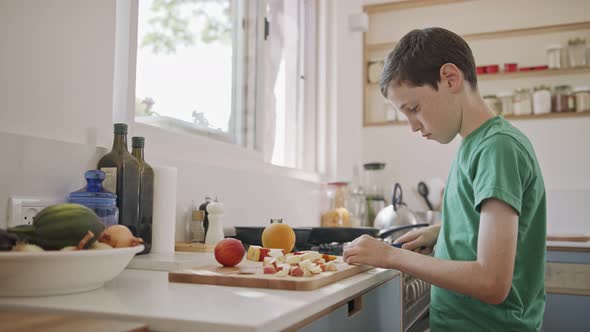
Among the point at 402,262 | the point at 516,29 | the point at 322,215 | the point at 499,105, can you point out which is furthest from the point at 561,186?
the point at 402,262

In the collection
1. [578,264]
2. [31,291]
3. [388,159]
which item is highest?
[388,159]

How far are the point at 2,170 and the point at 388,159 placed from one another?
2.98 meters

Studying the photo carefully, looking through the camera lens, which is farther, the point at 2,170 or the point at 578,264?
the point at 578,264

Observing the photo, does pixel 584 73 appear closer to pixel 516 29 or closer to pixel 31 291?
pixel 516 29

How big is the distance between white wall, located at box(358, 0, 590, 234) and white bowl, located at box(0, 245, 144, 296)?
273cm

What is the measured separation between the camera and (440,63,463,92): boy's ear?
1.19m

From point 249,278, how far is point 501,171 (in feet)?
1.68

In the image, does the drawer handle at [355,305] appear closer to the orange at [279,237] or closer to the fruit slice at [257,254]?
the fruit slice at [257,254]

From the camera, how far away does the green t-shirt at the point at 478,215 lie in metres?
1.03

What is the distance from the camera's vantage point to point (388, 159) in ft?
12.3

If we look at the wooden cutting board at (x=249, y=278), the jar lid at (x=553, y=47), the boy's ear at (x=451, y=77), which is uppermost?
the jar lid at (x=553, y=47)

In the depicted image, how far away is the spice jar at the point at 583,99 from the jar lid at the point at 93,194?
9.94 ft

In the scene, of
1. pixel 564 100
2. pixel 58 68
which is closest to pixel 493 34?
pixel 564 100

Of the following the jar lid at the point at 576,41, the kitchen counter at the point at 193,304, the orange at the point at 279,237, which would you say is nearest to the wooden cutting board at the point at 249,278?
the kitchen counter at the point at 193,304
